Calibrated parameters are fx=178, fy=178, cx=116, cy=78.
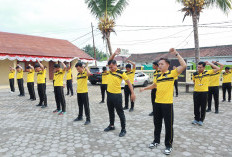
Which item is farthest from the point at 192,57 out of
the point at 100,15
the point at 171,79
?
the point at 171,79

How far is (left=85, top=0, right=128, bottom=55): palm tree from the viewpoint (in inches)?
591

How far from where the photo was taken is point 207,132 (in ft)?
15.2

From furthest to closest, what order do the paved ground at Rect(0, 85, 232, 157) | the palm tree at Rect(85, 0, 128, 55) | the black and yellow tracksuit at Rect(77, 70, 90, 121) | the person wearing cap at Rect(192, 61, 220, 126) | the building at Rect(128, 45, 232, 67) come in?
the building at Rect(128, 45, 232, 67) < the palm tree at Rect(85, 0, 128, 55) < the black and yellow tracksuit at Rect(77, 70, 90, 121) < the person wearing cap at Rect(192, 61, 220, 126) < the paved ground at Rect(0, 85, 232, 157)

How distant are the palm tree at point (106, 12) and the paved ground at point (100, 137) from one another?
33.6ft

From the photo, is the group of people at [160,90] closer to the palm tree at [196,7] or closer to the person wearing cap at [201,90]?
the person wearing cap at [201,90]

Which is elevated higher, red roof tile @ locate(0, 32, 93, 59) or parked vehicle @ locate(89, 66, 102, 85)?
red roof tile @ locate(0, 32, 93, 59)

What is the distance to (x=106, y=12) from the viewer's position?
1514cm

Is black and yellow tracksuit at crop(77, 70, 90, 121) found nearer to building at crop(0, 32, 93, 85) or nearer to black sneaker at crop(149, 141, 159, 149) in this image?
black sneaker at crop(149, 141, 159, 149)

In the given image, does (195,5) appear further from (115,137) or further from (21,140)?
(21,140)

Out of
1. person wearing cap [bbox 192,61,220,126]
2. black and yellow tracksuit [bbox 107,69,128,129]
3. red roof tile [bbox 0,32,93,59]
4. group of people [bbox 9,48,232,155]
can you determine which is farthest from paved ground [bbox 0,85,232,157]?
red roof tile [bbox 0,32,93,59]

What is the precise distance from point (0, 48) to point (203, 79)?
16972 millimetres

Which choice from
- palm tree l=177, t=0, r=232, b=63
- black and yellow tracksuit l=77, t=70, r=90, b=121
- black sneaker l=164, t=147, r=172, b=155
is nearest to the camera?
black sneaker l=164, t=147, r=172, b=155

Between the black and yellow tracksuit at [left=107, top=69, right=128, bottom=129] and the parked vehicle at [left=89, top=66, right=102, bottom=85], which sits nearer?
the black and yellow tracksuit at [left=107, top=69, right=128, bottom=129]

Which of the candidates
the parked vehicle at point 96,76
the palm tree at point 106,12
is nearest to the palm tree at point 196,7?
the palm tree at point 106,12
